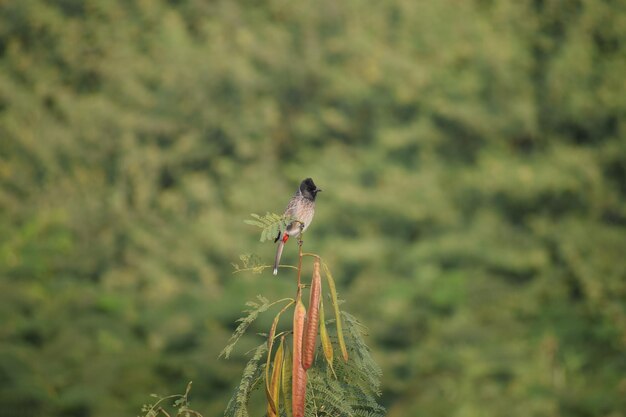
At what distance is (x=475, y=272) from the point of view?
16.3 meters

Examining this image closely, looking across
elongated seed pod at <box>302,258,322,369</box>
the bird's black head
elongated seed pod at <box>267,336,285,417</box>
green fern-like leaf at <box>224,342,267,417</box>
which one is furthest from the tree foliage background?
elongated seed pod at <box>302,258,322,369</box>

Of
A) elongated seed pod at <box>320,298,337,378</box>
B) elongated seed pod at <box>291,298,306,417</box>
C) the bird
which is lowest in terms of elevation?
elongated seed pod at <box>291,298,306,417</box>

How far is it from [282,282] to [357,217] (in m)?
3.44

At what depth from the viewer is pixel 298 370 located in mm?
2803

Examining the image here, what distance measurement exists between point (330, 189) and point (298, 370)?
1532cm

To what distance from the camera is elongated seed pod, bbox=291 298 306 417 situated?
275 cm

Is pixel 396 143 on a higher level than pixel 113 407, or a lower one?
higher

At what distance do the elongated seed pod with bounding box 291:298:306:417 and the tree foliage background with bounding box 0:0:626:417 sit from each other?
7887 mm

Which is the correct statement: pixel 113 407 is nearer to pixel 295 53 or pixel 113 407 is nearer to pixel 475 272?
pixel 475 272

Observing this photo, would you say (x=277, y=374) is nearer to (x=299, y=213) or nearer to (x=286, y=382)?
(x=286, y=382)

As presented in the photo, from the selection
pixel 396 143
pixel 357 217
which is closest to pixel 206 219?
pixel 357 217

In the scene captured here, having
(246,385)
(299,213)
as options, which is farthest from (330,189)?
(246,385)

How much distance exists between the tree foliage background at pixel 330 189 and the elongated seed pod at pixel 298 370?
25.9 ft

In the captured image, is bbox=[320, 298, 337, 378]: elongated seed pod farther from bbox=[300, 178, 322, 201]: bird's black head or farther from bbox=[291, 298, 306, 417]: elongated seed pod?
bbox=[300, 178, 322, 201]: bird's black head
